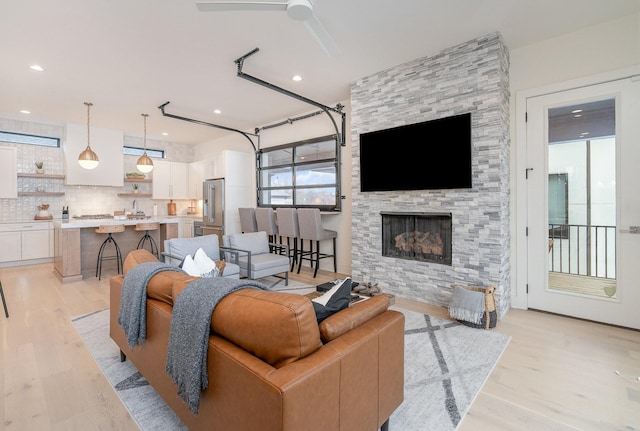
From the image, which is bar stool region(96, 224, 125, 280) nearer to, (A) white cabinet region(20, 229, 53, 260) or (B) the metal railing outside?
(A) white cabinet region(20, 229, 53, 260)

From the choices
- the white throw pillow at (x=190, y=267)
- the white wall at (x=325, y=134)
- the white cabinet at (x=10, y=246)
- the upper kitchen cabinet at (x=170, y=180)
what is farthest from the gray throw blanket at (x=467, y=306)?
the white cabinet at (x=10, y=246)

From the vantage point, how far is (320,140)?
541 centimetres

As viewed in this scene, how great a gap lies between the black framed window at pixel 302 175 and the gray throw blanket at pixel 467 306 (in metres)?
2.48

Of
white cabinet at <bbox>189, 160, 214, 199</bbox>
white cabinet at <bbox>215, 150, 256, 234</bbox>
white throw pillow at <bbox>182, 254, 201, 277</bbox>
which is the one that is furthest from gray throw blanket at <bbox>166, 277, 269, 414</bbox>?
white cabinet at <bbox>189, 160, 214, 199</bbox>

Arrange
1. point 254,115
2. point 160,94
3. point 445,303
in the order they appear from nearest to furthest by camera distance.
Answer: point 445,303
point 160,94
point 254,115

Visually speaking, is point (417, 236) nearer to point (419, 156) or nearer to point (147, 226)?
point (419, 156)

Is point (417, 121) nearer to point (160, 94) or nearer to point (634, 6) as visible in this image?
point (634, 6)

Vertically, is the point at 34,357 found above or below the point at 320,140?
below

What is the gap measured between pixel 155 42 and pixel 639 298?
531 cm

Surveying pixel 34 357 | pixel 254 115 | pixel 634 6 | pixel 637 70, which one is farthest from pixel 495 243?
pixel 254 115

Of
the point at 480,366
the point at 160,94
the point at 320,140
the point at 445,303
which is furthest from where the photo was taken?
the point at 320,140

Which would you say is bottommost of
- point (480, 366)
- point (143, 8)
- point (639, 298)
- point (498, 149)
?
point (480, 366)

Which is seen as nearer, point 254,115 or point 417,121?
point 417,121

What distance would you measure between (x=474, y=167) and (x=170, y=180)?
695cm
